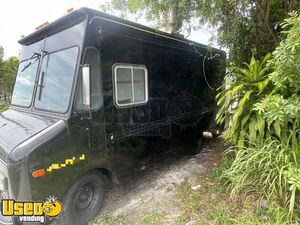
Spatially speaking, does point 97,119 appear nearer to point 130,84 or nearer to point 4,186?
point 130,84

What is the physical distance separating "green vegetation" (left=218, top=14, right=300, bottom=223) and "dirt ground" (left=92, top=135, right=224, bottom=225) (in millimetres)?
941

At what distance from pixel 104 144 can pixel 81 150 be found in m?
0.35

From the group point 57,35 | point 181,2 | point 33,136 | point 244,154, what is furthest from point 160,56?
point 33,136

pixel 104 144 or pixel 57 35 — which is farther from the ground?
pixel 57 35

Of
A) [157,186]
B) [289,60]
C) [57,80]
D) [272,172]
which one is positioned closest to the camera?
[289,60]

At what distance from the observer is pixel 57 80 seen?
9.36ft

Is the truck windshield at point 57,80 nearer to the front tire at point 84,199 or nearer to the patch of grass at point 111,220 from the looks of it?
the front tire at point 84,199

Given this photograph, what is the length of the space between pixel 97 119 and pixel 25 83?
1433 mm

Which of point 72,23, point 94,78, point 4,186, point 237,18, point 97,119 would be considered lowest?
point 4,186

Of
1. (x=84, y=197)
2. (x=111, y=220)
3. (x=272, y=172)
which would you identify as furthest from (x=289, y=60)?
(x=84, y=197)

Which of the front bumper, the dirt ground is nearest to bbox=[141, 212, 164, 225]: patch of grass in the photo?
the dirt ground

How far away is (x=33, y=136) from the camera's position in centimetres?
246

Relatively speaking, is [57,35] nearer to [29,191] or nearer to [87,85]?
[87,85]

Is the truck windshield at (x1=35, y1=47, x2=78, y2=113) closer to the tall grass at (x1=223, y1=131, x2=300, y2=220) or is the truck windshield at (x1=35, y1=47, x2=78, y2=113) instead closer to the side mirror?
the side mirror
